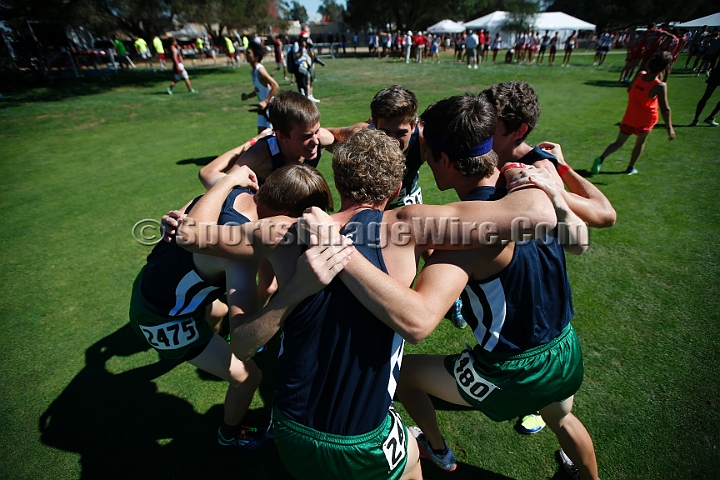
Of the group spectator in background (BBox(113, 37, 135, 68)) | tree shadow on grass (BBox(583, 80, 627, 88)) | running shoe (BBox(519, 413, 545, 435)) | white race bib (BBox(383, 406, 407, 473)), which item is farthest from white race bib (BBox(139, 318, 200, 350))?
spectator in background (BBox(113, 37, 135, 68))

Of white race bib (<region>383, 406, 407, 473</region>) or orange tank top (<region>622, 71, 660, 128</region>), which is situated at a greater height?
orange tank top (<region>622, 71, 660, 128</region>)

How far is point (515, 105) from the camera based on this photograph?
2.58 m

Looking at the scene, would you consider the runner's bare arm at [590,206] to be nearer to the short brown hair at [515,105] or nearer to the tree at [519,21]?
the short brown hair at [515,105]

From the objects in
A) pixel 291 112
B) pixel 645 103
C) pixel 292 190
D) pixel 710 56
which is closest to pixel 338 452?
pixel 292 190

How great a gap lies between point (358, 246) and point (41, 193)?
827 centimetres

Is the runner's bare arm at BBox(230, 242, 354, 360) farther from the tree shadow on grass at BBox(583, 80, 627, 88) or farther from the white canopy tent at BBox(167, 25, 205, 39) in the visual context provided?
the white canopy tent at BBox(167, 25, 205, 39)

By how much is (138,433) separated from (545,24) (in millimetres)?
41841

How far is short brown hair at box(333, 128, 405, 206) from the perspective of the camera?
158cm

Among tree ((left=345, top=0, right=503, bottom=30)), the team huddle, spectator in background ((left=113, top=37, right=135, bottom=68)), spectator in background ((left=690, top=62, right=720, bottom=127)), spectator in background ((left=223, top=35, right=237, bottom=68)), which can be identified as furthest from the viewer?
tree ((left=345, top=0, right=503, bottom=30))

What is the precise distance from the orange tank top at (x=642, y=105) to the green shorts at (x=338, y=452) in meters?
7.14

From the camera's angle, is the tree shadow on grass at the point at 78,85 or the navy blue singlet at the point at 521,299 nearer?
the navy blue singlet at the point at 521,299

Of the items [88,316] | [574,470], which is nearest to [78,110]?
[88,316]

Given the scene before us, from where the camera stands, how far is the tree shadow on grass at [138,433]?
8.11 feet

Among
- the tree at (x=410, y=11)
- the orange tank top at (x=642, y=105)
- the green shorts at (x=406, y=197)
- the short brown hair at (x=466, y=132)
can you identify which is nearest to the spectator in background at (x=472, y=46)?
the orange tank top at (x=642, y=105)
